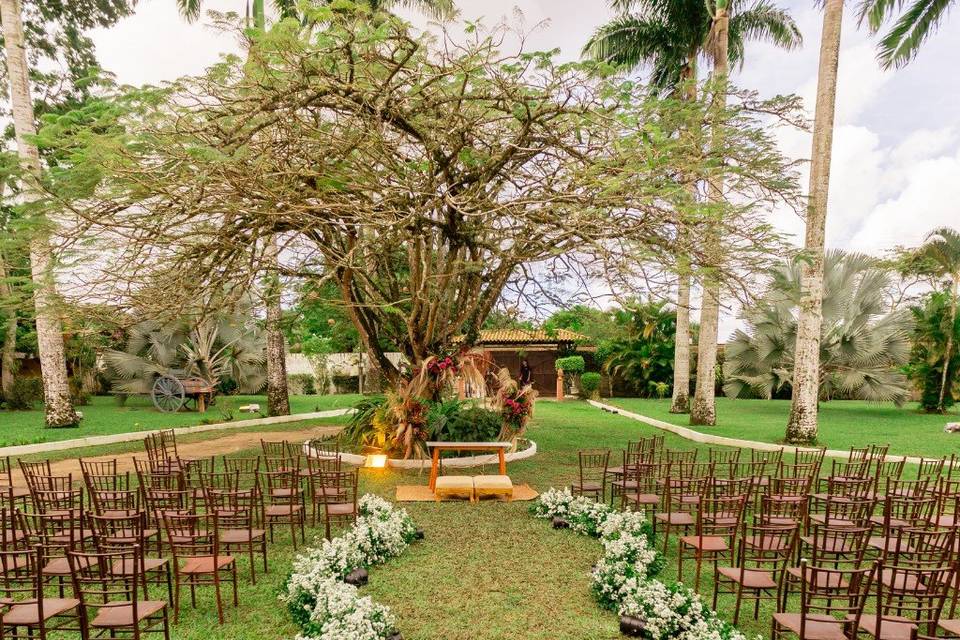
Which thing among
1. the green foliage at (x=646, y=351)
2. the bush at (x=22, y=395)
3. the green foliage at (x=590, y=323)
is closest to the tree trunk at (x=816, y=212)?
the green foliage at (x=590, y=323)

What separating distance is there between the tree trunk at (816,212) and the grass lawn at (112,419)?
16.4m

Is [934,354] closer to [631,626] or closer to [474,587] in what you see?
[631,626]

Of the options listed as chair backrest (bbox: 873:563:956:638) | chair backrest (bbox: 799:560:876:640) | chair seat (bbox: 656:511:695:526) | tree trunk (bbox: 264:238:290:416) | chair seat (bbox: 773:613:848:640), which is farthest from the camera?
tree trunk (bbox: 264:238:290:416)

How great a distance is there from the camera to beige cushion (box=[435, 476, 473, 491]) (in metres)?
9.28

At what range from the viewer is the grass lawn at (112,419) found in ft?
50.1

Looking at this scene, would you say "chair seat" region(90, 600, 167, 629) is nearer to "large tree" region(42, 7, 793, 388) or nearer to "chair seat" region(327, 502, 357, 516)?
"chair seat" region(327, 502, 357, 516)

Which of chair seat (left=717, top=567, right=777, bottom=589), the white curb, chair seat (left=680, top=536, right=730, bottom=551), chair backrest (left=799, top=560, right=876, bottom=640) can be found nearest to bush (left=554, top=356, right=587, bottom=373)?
the white curb

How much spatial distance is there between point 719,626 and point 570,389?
29.4 metres

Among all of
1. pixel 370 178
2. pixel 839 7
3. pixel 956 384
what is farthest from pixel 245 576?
pixel 956 384

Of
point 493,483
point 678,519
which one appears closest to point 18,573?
point 493,483

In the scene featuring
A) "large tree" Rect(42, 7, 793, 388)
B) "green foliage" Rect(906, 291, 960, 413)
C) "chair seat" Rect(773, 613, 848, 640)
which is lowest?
"chair seat" Rect(773, 613, 848, 640)

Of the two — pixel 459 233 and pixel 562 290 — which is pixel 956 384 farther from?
pixel 459 233

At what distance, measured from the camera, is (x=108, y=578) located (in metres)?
4.80

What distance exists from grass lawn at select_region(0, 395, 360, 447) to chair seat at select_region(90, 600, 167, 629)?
1200 cm
